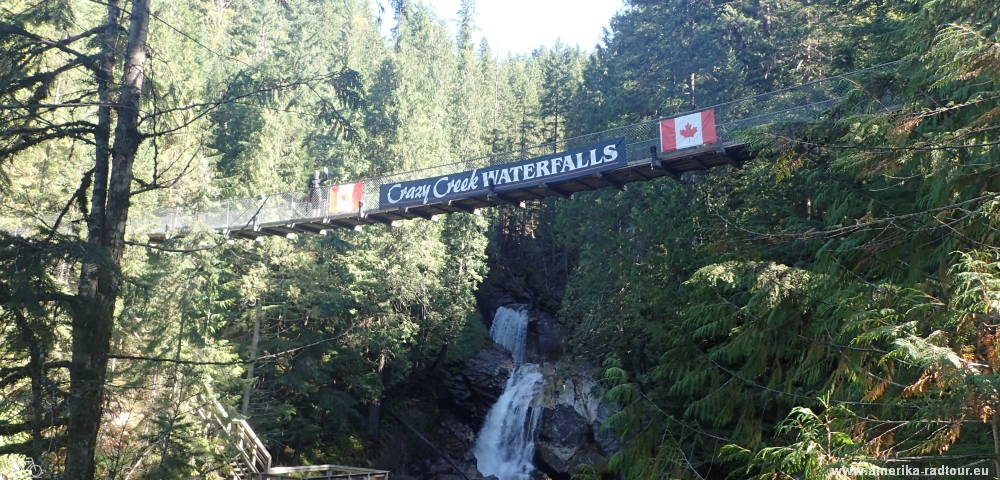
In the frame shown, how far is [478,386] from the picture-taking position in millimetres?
24453

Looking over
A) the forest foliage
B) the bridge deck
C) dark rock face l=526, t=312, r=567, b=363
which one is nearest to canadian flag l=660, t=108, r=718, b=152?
the bridge deck

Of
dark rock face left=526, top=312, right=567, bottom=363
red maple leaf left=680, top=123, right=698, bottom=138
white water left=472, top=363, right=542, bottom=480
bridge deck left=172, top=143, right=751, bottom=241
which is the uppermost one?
red maple leaf left=680, top=123, right=698, bottom=138

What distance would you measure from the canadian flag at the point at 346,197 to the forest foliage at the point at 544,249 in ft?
6.59

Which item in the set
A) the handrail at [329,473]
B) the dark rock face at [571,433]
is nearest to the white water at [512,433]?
the dark rock face at [571,433]

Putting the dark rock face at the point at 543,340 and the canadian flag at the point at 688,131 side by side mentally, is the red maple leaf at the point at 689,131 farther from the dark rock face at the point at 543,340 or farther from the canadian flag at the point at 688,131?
the dark rock face at the point at 543,340

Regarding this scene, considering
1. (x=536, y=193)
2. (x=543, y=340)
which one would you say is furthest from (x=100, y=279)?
(x=543, y=340)

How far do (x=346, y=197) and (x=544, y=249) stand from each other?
60.4 feet

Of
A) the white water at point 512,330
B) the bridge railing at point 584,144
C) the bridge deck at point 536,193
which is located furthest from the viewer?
the white water at point 512,330

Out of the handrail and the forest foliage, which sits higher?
the forest foliage

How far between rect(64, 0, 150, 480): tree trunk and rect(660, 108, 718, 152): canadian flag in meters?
8.32

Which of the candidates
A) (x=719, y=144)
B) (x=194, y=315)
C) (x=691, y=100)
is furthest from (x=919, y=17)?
(x=691, y=100)

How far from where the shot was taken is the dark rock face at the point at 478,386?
939 inches

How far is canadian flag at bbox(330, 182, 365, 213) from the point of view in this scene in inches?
587

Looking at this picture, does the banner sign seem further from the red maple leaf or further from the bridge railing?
the red maple leaf
